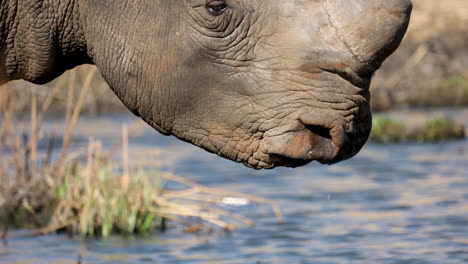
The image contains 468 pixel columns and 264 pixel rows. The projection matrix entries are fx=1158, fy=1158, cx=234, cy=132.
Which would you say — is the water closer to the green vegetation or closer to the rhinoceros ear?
the green vegetation

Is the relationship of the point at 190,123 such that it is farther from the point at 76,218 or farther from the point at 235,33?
the point at 76,218

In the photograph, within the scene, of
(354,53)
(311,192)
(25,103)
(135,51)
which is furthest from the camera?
(25,103)

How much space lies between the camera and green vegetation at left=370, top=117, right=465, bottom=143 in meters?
14.2

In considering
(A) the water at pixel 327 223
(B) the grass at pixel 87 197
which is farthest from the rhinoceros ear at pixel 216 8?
(B) the grass at pixel 87 197

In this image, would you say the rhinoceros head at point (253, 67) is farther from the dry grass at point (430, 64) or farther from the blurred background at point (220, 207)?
the dry grass at point (430, 64)

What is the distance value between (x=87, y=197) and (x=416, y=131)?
6.22m

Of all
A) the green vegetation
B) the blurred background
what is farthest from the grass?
the green vegetation

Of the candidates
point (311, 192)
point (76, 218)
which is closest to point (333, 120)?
point (76, 218)

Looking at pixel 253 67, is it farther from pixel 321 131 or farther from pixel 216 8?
pixel 321 131

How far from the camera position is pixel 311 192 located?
11320 millimetres

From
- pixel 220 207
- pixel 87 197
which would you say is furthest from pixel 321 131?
pixel 220 207

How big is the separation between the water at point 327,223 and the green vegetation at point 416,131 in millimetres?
651

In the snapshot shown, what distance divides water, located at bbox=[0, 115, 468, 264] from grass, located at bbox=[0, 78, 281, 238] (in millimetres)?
147

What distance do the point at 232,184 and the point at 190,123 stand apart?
685 cm
